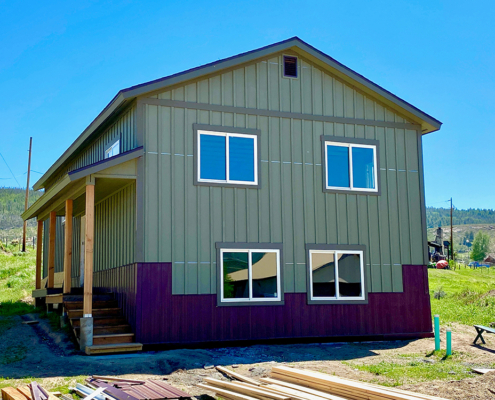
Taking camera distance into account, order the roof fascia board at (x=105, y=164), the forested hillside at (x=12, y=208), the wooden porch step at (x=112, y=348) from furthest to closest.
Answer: the forested hillside at (x=12, y=208) < the roof fascia board at (x=105, y=164) < the wooden porch step at (x=112, y=348)

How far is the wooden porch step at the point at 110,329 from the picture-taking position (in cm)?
1284

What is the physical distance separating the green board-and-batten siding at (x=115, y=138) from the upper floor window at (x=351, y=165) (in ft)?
16.1

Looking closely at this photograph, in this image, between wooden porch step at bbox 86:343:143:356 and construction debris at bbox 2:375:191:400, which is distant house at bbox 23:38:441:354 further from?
construction debris at bbox 2:375:191:400

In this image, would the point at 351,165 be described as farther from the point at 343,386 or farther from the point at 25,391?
the point at 25,391

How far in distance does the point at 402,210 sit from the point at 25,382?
407 inches

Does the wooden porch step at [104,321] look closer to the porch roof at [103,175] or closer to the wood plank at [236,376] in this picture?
the porch roof at [103,175]

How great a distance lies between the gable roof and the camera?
13336 millimetres

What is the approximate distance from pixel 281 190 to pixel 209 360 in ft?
15.6

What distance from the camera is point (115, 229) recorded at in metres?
15.2

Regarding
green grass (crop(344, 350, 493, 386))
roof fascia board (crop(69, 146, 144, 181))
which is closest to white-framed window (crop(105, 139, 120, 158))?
roof fascia board (crop(69, 146, 144, 181))

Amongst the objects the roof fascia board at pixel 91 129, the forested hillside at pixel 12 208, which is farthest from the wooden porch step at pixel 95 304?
the forested hillside at pixel 12 208

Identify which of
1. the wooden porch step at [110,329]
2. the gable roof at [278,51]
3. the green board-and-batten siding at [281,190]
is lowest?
the wooden porch step at [110,329]

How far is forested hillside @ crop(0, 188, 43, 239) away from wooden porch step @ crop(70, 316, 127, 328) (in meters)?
65.3

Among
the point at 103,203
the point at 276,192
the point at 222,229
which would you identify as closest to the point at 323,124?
the point at 276,192
